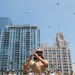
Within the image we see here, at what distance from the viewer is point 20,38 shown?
136 m

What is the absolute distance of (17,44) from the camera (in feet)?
438

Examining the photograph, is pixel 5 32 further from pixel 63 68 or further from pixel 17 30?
pixel 63 68

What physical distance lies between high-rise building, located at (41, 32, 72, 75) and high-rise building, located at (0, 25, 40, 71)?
17.3m

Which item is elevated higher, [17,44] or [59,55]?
[17,44]

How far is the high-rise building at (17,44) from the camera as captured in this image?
A: 130500 millimetres

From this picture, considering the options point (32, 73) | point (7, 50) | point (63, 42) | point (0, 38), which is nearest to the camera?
point (32, 73)

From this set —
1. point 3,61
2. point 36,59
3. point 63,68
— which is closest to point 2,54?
point 3,61

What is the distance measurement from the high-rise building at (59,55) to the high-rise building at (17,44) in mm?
17325

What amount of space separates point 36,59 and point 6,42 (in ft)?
426

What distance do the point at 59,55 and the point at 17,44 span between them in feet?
96.2

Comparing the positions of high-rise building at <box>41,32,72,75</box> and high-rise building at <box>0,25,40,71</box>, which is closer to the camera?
high-rise building at <box>0,25,40,71</box>

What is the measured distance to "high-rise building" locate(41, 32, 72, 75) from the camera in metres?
143

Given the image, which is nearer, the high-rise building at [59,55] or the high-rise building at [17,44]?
the high-rise building at [17,44]

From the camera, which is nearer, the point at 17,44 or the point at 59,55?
the point at 17,44
